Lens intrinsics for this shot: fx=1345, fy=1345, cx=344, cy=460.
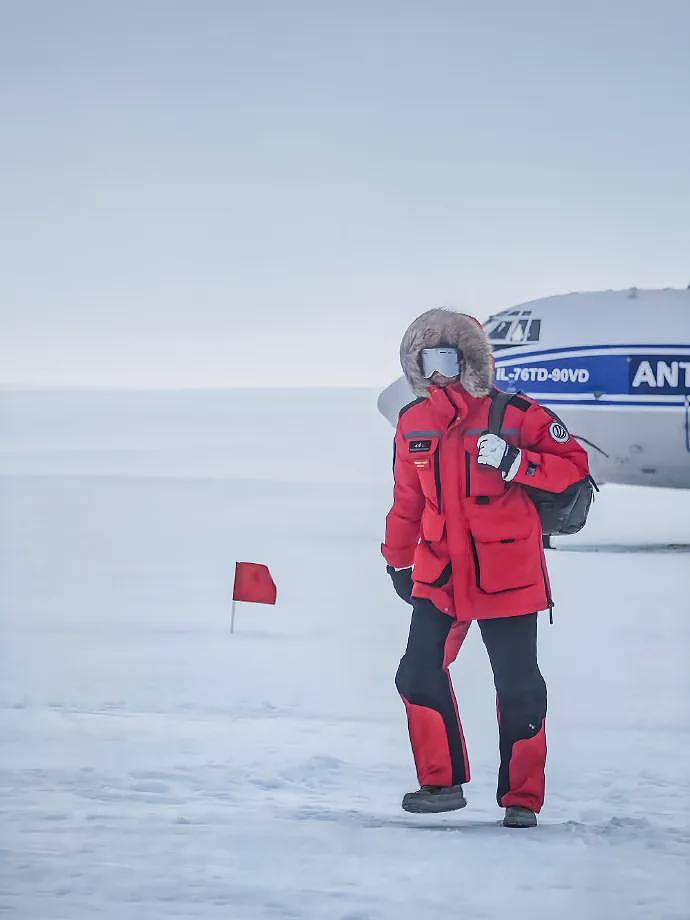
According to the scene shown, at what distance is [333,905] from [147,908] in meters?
0.66

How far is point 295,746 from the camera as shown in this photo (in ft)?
24.2

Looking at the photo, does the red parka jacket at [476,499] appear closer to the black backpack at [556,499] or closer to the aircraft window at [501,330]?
the black backpack at [556,499]

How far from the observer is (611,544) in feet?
63.3

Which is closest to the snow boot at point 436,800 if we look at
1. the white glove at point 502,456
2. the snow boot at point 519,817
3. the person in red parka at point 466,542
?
the person in red parka at point 466,542

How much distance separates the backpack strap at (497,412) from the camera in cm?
575

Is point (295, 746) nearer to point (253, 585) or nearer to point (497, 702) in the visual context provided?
point (497, 702)

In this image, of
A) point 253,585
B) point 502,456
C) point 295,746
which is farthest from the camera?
point 253,585

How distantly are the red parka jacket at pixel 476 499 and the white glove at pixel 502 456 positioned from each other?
1.6 inches

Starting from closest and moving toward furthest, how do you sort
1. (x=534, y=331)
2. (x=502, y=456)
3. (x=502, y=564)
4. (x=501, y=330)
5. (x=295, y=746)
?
1. (x=502, y=456)
2. (x=502, y=564)
3. (x=295, y=746)
4. (x=534, y=331)
5. (x=501, y=330)

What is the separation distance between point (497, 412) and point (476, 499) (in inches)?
15.5

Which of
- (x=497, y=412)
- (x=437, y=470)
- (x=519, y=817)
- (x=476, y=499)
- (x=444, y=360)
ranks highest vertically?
(x=444, y=360)

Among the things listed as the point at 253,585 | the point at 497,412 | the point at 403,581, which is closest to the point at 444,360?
the point at 497,412

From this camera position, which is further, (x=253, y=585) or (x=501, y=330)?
(x=501, y=330)

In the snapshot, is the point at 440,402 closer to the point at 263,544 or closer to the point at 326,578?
the point at 326,578
